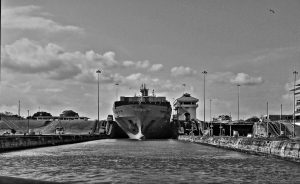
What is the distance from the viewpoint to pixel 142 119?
416 feet

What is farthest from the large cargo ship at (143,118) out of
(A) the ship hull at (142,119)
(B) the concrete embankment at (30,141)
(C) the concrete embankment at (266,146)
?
(C) the concrete embankment at (266,146)

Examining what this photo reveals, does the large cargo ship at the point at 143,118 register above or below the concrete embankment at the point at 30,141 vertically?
above

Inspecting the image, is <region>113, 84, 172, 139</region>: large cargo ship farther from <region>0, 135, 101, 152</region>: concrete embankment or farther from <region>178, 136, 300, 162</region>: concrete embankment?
<region>178, 136, 300, 162</region>: concrete embankment

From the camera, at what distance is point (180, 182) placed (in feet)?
77.1

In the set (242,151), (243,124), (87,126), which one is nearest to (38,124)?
(87,126)

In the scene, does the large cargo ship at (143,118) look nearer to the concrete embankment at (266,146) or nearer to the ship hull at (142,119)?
the ship hull at (142,119)

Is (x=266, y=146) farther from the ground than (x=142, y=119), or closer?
closer

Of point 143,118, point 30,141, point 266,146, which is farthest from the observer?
point 143,118

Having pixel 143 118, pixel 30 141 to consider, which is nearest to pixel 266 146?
pixel 30 141

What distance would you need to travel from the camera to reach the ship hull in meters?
127

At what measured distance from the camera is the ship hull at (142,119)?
126906mm

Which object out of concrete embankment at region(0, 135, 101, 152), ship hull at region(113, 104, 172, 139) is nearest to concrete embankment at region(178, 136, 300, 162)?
concrete embankment at region(0, 135, 101, 152)

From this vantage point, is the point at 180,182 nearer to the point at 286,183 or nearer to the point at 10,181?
the point at 286,183

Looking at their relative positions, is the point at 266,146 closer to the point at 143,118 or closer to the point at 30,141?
the point at 30,141
